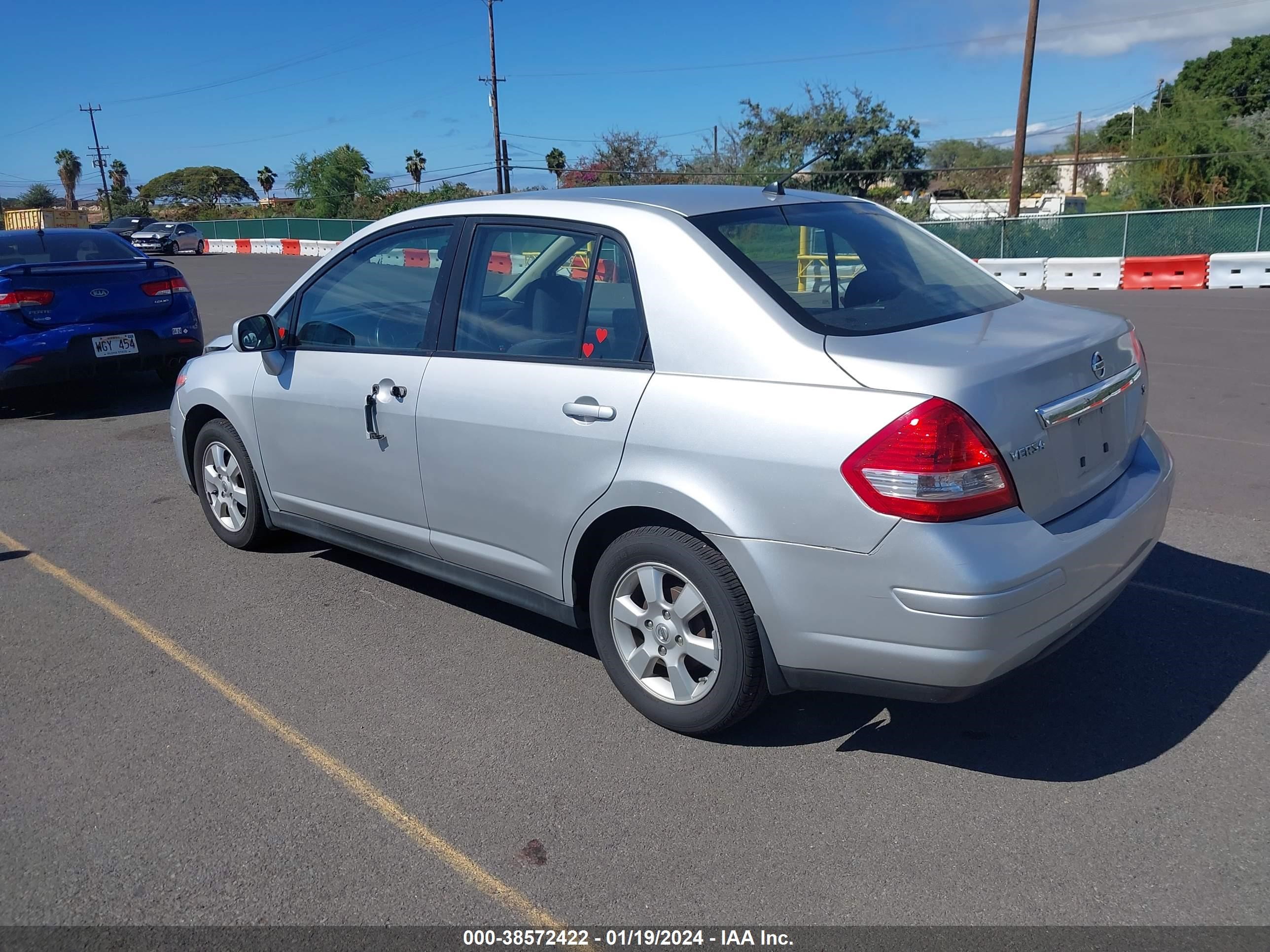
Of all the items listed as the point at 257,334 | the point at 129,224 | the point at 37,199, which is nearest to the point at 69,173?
the point at 37,199

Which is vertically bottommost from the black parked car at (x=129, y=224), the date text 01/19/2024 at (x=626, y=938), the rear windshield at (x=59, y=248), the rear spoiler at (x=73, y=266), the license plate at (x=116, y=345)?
the date text 01/19/2024 at (x=626, y=938)

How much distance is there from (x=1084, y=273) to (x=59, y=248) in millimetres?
17765

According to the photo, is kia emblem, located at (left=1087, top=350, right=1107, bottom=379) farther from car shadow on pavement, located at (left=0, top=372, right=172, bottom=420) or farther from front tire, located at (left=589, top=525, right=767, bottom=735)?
car shadow on pavement, located at (left=0, top=372, right=172, bottom=420)

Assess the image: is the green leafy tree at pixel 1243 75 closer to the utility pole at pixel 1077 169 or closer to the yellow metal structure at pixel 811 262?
the utility pole at pixel 1077 169

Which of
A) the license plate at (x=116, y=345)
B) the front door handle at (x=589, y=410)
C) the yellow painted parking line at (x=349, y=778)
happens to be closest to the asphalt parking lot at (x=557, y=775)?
the yellow painted parking line at (x=349, y=778)

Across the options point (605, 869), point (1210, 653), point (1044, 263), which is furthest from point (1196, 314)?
point (605, 869)

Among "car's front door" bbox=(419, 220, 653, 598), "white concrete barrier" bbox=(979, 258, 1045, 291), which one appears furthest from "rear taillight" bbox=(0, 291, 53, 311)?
"white concrete barrier" bbox=(979, 258, 1045, 291)

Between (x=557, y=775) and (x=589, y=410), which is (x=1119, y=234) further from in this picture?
(x=557, y=775)

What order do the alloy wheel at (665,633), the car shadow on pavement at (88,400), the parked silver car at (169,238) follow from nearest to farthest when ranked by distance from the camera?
the alloy wheel at (665,633), the car shadow on pavement at (88,400), the parked silver car at (169,238)

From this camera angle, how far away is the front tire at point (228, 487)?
5273mm

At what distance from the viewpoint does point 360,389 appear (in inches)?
173

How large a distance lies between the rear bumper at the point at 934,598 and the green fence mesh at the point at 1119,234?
22.4m

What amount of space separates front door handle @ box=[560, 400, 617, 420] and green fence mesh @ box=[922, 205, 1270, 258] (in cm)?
2273

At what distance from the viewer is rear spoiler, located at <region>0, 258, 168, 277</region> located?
339 inches
